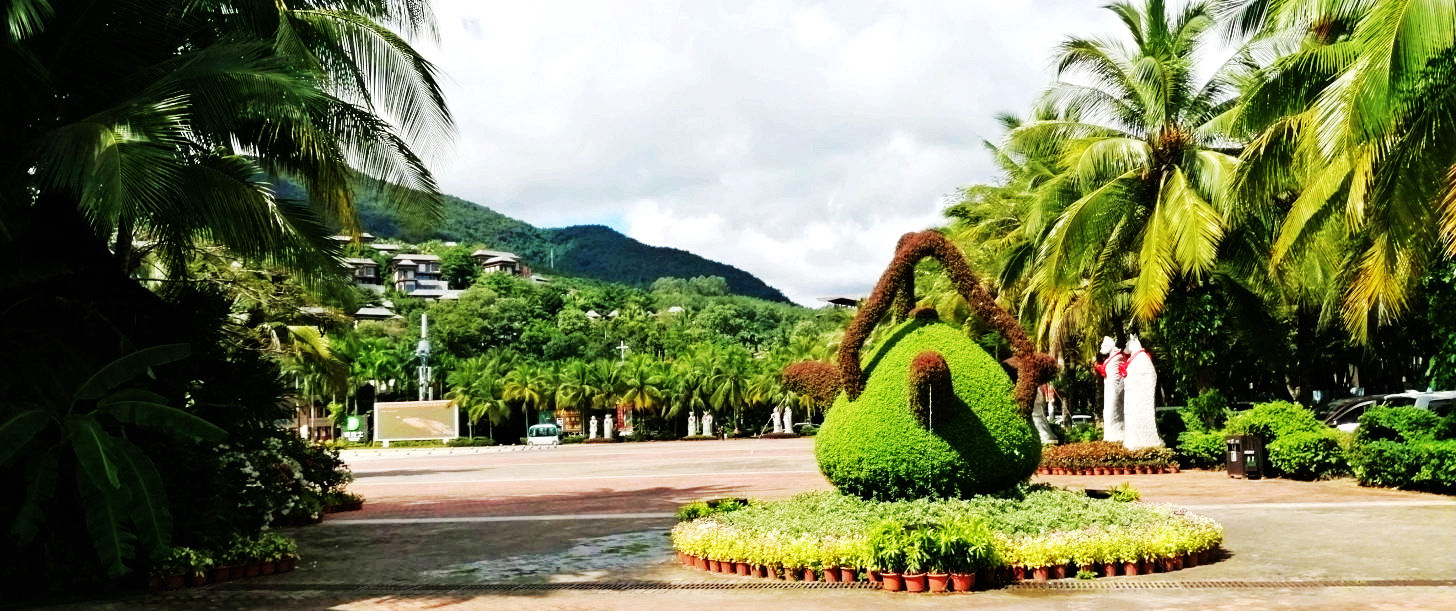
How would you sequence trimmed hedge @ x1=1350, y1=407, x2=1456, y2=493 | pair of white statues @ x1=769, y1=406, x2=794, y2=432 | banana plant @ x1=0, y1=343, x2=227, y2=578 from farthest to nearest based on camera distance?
1. pair of white statues @ x1=769, y1=406, x2=794, y2=432
2. trimmed hedge @ x1=1350, y1=407, x2=1456, y2=493
3. banana plant @ x1=0, y1=343, x2=227, y2=578

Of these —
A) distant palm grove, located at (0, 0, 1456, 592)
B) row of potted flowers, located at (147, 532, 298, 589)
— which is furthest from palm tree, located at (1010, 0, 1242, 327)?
row of potted flowers, located at (147, 532, 298, 589)

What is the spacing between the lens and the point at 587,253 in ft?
635

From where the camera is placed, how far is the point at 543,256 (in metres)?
191

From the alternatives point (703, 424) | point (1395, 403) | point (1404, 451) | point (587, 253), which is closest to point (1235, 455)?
point (1404, 451)

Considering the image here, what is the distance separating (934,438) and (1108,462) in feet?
37.8

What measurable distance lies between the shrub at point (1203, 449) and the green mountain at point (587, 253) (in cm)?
15718

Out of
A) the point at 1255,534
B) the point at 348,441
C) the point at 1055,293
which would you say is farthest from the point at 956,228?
the point at 348,441

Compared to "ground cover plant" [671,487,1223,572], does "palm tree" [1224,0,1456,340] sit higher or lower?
higher

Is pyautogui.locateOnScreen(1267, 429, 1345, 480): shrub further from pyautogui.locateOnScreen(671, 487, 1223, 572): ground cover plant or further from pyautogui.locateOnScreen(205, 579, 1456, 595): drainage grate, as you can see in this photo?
pyautogui.locateOnScreen(205, 579, 1456, 595): drainage grate

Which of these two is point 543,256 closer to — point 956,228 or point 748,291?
point 748,291

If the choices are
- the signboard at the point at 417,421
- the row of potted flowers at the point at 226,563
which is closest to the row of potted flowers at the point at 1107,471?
the row of potted flowers at the point at 226,563

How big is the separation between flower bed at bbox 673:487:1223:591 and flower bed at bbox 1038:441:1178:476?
990cm

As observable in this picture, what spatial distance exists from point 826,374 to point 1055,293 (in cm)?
1168

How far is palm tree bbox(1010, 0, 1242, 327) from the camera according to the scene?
19219 millimetres
